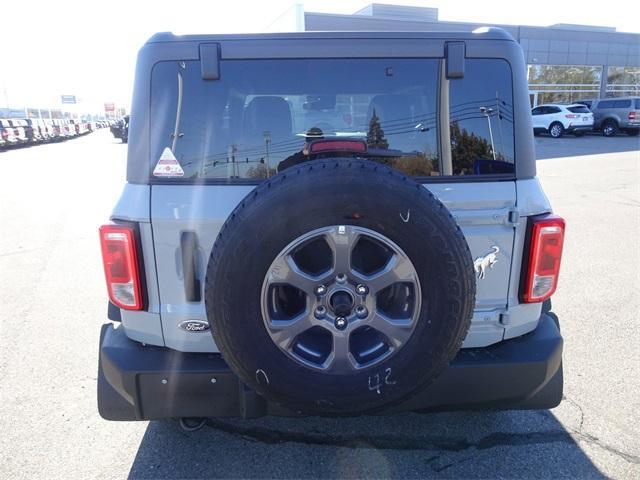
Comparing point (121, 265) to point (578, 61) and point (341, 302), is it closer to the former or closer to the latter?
point (341, 302)

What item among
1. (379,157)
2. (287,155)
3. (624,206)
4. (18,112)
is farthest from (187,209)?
(18,112)

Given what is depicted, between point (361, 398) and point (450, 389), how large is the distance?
525mm

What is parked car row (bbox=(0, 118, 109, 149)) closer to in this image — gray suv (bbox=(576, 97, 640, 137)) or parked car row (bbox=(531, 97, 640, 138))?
parked car row (bbox=(531, 97, 640, 138))

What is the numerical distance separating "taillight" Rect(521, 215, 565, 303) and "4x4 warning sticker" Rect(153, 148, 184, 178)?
163cm

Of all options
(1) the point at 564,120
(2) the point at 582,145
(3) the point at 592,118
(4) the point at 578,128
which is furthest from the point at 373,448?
(3) the point at 592,118

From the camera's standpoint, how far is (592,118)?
2750 cm

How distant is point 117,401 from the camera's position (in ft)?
7.44

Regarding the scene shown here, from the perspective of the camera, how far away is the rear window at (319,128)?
218cm

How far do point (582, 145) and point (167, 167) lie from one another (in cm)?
2550

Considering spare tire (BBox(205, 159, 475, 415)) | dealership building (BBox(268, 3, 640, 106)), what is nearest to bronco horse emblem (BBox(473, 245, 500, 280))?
spare tire (BBox(205, 159, 475, 415))

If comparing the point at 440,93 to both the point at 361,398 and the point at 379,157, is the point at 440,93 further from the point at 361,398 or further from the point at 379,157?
the point at 361,398

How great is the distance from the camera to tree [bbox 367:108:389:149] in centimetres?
223

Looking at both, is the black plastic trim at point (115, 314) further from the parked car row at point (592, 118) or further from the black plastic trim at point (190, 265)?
the parked car row at point (592, 118)

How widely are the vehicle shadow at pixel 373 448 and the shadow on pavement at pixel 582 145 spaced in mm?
17599
